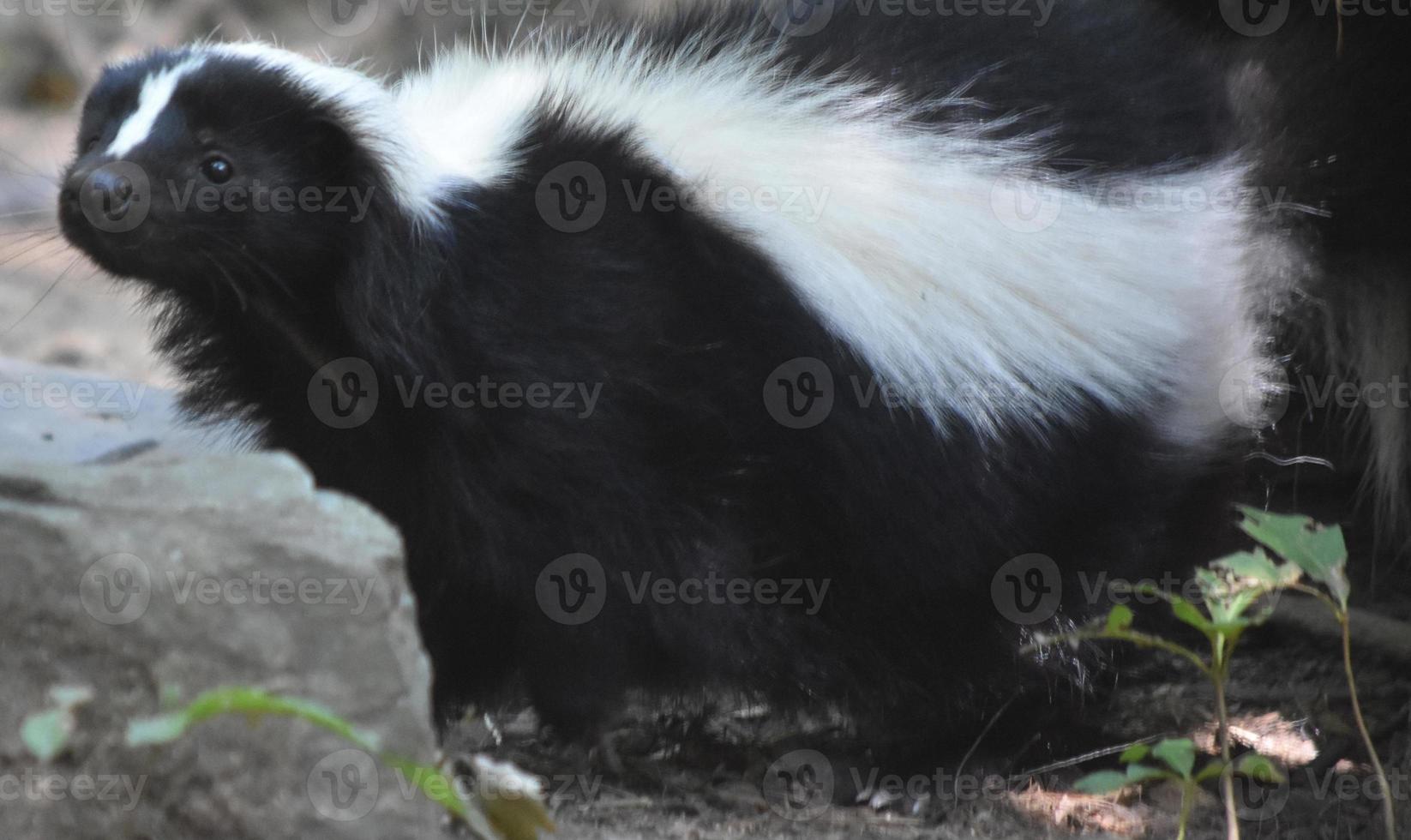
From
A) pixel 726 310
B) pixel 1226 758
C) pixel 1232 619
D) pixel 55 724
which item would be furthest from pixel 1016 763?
pixel 55 724

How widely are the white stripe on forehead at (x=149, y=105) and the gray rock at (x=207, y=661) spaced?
111 centimetres

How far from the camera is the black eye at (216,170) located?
11.4 feet

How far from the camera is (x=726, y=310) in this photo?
3740mm

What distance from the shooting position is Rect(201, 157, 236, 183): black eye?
3.49 metres

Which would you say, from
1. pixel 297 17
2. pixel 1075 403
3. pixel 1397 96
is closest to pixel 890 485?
pixel 1075 403

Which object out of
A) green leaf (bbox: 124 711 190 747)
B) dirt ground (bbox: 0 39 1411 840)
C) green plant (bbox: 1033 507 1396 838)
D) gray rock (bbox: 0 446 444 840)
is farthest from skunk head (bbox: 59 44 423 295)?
green plant (bbox: 1033 507 1396 838)

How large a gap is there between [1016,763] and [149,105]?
2880mm

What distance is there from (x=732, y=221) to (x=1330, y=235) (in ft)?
6.03

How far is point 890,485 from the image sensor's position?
3830 millimetres

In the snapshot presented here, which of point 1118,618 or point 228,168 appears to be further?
point 228,168

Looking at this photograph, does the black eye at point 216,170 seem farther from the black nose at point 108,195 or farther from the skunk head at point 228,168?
the black nose at point 108,195

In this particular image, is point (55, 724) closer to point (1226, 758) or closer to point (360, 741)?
point (360, 741)

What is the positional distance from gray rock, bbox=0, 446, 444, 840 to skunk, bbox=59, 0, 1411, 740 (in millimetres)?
989

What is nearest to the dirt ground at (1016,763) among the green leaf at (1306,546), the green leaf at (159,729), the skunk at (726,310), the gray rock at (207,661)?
the skunk at (726,310)
